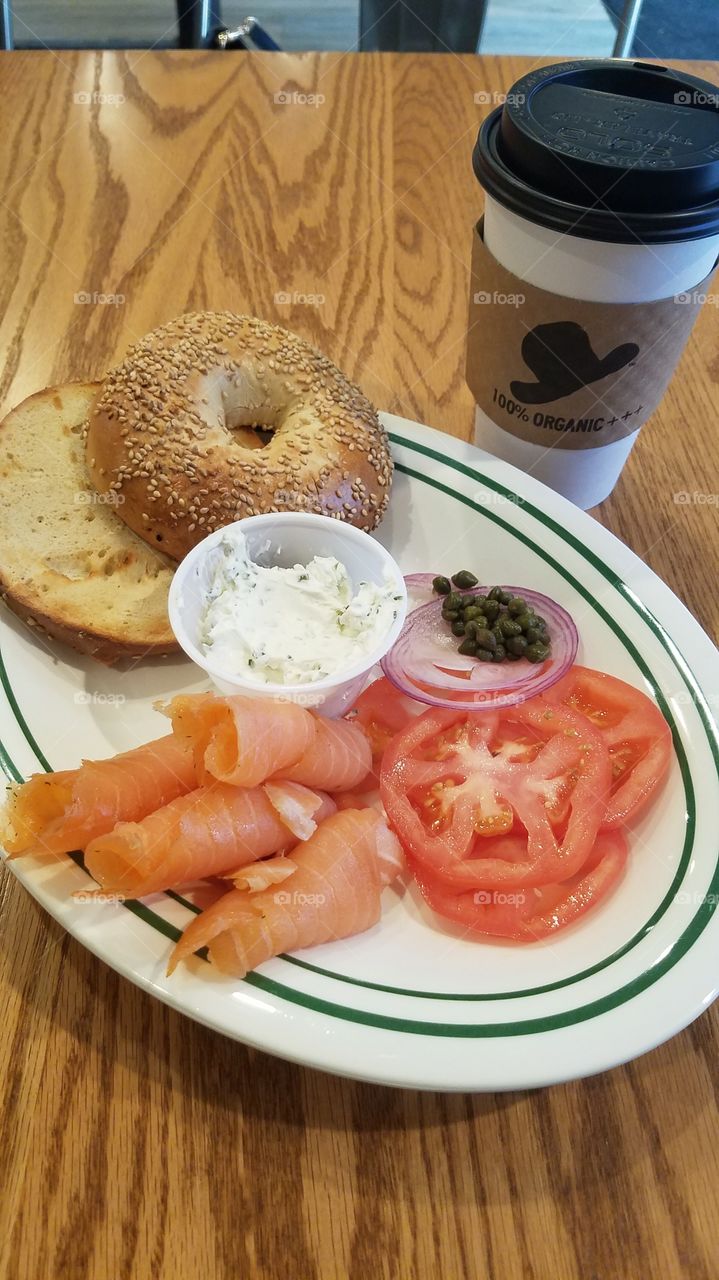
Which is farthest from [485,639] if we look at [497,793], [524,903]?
[524,903]

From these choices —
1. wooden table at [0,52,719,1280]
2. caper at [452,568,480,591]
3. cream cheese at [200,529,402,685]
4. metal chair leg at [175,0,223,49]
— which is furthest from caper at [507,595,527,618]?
metal chair leg at [175,0,223,49]

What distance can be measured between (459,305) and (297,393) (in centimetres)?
84

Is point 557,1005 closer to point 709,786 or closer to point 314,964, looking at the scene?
point 314,964

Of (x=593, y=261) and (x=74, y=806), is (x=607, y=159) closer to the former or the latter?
(x=593, y=261)

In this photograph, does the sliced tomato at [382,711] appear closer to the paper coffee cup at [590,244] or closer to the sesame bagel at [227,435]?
the sesame bagel at [227,435]

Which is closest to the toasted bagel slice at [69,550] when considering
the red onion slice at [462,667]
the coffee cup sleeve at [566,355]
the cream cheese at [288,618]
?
the cream cheese at [288,618]

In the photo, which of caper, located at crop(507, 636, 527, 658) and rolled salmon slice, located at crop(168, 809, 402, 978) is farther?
caper, located at crop(507, 636, 527, 658)

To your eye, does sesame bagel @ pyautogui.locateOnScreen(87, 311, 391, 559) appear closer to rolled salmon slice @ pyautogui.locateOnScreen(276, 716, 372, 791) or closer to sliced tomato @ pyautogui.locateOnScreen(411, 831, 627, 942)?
rolled salmon slice @ pyautogui.locateOnScreen(276, 716, 372, 791)

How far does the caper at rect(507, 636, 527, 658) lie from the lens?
63.0 inches

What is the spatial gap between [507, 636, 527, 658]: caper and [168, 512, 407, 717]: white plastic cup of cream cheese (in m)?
0.20

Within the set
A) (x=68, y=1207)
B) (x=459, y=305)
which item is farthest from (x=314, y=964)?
(x=459, y=305)

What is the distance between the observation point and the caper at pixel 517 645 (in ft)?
5.25

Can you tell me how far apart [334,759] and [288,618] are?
0.27m

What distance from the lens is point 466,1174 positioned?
1.19 metres
